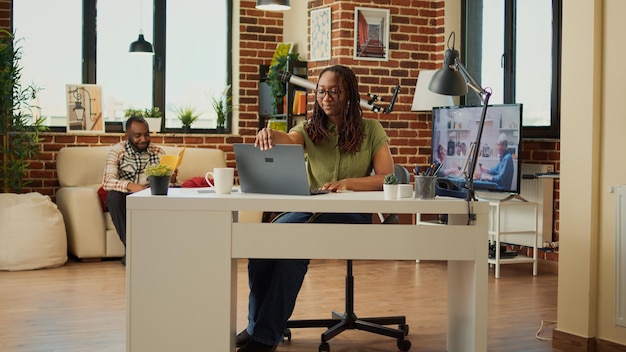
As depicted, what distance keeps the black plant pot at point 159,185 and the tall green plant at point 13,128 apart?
384 centimetres

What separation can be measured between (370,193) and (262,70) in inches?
187

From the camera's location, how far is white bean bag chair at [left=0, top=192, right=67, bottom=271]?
20.4 ft

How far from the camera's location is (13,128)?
269 inches

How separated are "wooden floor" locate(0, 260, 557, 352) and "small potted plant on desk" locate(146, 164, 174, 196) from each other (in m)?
0.98

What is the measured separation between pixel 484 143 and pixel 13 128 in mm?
3733

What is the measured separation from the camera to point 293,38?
8.02 meters

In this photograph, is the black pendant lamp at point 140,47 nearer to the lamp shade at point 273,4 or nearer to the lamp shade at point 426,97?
the lamp shade at point 273,4

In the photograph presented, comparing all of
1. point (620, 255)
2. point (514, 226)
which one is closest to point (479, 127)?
point (620, 255)

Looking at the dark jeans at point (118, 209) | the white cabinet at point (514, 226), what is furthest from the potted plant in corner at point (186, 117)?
the white cabinet at point (514, 226)

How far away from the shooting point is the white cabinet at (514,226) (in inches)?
239

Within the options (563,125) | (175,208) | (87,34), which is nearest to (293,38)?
(87,34)

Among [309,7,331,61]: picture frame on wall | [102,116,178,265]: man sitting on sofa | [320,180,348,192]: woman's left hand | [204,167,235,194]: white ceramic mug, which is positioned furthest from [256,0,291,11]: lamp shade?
[204,167,235,194]: white ceramic mug

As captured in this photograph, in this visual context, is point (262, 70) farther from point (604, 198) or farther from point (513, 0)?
point (604, 198)

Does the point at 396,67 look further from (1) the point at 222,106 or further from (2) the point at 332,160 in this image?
(2) the point at 332,160
